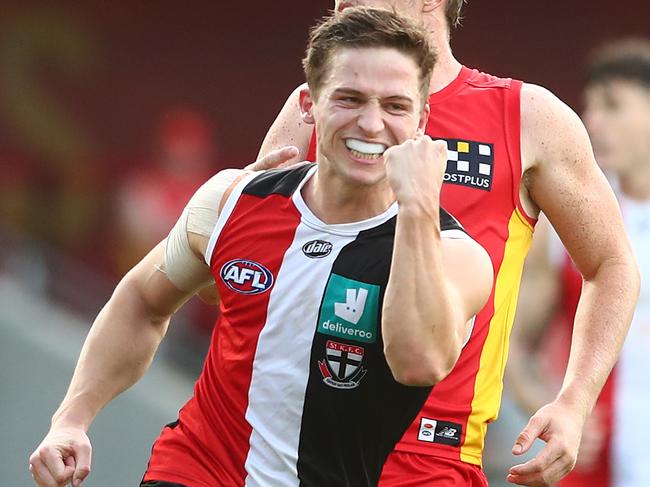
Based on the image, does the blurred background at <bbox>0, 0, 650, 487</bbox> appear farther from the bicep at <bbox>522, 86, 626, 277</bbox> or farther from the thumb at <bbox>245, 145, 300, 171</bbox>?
the thumb at <bbox>245, 145, 300, 171</bbox>

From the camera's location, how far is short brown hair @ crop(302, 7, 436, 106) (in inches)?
146

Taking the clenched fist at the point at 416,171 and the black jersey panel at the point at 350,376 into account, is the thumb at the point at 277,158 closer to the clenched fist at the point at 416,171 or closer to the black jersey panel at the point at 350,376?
the black jersey panel at the point at 350,376

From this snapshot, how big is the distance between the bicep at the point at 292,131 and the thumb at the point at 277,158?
0.40 metres

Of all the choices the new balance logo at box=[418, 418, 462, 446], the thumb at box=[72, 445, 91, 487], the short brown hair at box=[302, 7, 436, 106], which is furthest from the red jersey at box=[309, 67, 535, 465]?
the thumb at box=[72, 445, 91, 487]

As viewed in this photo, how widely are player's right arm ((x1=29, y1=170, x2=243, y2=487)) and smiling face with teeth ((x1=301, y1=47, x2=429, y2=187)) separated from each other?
46 centimetres

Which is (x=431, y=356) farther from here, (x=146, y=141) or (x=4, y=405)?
(x=146, y=141)

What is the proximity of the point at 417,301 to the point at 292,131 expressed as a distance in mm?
1292

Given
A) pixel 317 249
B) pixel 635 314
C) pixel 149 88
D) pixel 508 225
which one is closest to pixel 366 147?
pixel 317 249

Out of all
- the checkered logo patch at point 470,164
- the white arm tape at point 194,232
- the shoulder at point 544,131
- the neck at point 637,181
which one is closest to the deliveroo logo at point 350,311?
the white arm tape at point 194,232

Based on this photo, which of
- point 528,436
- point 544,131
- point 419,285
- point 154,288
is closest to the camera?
point 419,285

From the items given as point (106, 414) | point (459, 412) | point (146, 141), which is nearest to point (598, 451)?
point (459, 412)

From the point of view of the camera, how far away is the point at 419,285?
3.39 m

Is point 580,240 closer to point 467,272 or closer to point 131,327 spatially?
point 467,272

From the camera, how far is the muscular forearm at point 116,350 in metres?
4.20
